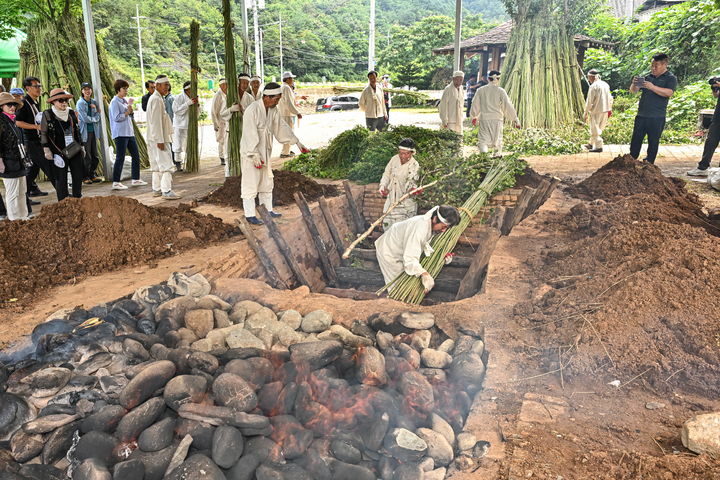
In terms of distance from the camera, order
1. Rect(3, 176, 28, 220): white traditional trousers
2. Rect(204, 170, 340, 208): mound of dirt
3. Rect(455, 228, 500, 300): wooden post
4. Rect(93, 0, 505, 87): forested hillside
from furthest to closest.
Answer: Rect(93, 0, 505, 87): forested hillside → Rect(204, 170, 340, 208): mound of dirt → Rect(3, 176, 28, 220): white traditional trousers → Rect(455, 228, 500, 300): wooden post

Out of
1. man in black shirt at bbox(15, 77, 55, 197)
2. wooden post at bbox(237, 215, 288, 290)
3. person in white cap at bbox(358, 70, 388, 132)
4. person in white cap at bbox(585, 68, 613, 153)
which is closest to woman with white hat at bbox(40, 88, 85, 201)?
man in black shirt at bbox(15, 77, 55, 197)

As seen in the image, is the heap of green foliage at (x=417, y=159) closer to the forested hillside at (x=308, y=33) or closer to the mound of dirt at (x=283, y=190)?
the mound of dirt at (x=283, y=190)

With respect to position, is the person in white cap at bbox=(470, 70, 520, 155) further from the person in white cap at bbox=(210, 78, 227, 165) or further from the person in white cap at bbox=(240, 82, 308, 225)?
the person in white cap at bbox=(210, 78, 227, 165)

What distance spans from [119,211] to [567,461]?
4.89m

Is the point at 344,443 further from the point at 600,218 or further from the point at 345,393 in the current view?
the point at 600,218

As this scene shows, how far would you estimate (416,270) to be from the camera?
17.7 feet

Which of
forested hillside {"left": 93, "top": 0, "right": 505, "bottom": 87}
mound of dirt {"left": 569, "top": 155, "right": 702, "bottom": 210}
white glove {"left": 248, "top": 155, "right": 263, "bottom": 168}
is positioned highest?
forested hillside {"left": 93, "top": 0, "right": 505, "bottom": 87}

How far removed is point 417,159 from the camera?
8383mm

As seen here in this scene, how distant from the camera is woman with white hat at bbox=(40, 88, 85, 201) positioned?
22.7 ft

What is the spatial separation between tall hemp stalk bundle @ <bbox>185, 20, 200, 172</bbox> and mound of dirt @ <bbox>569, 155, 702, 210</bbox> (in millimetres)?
7401

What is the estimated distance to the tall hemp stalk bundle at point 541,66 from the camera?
14.4m

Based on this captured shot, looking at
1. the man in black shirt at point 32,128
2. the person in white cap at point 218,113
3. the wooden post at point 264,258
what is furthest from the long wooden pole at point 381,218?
the person in white cap at point 218,113

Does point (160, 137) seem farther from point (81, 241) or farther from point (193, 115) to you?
point (81, 241)

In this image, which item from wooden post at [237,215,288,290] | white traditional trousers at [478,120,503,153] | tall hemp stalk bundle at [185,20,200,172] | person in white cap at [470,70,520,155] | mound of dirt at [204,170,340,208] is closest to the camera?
wooden post at [237,215,288,290]
